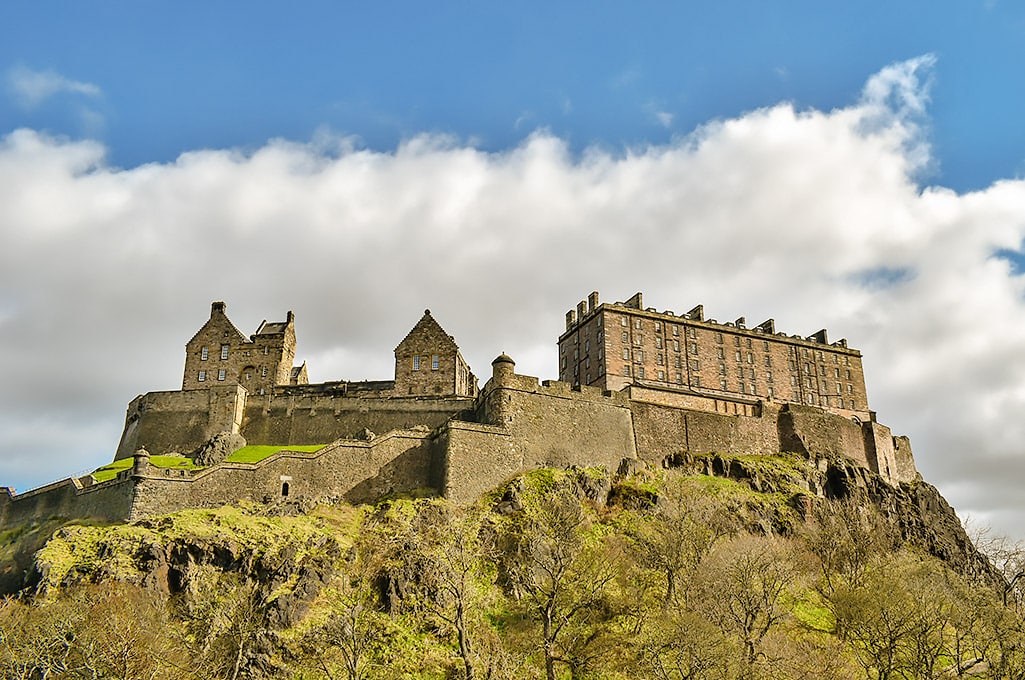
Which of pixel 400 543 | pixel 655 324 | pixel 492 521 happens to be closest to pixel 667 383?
pixel 655 324

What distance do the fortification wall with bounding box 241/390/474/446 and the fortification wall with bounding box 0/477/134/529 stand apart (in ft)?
46.8

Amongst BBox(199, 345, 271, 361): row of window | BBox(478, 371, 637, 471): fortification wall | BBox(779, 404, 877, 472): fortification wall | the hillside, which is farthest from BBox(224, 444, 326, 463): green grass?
BBox(779, 404, 877, 472): fortification wall

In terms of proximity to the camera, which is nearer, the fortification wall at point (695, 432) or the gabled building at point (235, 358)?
the fortification wall at point (695, 432)

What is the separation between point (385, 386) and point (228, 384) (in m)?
12.4

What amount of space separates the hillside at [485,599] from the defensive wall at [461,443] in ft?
5.81

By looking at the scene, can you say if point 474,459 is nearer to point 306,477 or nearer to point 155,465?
point 306,477

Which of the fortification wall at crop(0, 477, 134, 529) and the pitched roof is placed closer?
the fortification wall at crop(0, 477, 134, 529)

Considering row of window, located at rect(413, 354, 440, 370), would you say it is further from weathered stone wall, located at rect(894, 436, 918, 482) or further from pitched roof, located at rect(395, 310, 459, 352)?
weathered stone wall, located at rect(894, 436, 918, 482)

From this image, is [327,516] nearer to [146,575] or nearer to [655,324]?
[146,575]

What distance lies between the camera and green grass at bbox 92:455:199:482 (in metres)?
54.8

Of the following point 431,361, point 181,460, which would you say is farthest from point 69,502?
point 431,361

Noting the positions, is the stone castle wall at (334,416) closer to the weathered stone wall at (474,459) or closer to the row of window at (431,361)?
the row of window at (431,361)

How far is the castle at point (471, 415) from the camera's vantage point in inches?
2076

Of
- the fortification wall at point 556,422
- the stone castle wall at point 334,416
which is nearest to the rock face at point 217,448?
the stone castle wall at point 334,416
